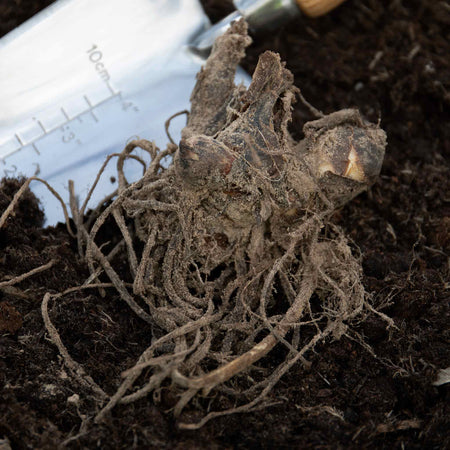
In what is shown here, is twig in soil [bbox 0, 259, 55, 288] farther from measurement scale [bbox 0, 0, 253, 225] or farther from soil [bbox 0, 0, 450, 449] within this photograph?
measurement scale [bbox 0, 0, 253, 225]

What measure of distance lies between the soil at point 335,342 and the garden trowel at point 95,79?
145mm

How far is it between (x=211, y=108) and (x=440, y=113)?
69cm

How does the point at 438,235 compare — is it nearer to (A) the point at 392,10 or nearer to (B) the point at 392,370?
(B) the point at 392,370

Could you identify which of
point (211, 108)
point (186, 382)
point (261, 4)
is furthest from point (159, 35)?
point (186, 382)

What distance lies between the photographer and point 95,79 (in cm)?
120

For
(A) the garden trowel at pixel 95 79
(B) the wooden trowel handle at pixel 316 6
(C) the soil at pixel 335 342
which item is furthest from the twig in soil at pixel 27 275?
(B) the wooden trowel handle at pixel 316 6

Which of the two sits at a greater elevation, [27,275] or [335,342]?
[27,275]

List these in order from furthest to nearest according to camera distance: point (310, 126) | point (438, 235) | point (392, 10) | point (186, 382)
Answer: point (392, 10)
point (438, 235)
point (310, 126)
point (186, 382)

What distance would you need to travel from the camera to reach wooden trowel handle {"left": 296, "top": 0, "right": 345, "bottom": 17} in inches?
50.0

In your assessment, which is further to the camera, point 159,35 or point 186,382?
point 159,35

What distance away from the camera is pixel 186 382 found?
2.23ft

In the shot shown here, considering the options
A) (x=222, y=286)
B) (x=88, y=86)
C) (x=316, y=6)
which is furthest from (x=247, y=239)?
(x=316, y=6)

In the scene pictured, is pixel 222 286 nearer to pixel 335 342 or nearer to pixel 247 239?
pixel 247 239

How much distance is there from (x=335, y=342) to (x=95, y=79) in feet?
2.71
